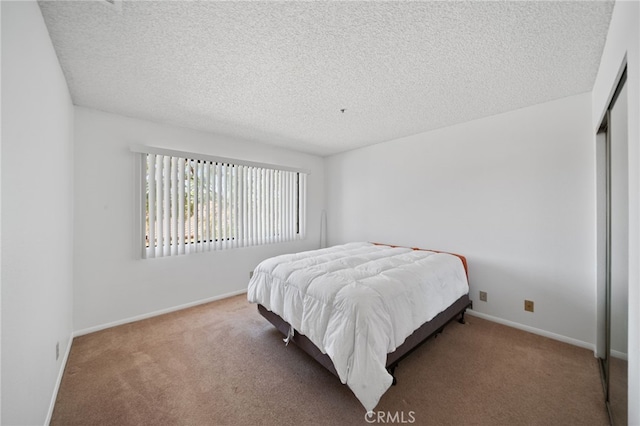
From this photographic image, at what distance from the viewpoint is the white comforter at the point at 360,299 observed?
1.46m

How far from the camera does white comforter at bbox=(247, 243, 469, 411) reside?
146 centimetres

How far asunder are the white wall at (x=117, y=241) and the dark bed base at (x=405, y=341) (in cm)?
138

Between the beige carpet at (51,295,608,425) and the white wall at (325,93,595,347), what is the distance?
1.45 ft

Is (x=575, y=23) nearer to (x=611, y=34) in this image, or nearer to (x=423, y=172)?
(x=611, y=34)

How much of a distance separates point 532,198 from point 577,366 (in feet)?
5.07

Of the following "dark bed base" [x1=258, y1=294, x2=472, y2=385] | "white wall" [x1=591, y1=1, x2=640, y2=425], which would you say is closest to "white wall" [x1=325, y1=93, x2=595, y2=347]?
"dark bed base" [x1=258, y1=294, x2=472, y2=385]

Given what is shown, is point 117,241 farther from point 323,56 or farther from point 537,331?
point 537,331

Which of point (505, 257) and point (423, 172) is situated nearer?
point (505, 257)

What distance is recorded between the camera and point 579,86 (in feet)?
7.09

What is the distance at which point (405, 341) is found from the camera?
1833mm

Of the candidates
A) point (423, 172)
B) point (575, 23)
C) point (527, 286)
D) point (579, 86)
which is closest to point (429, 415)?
point (527, 286)

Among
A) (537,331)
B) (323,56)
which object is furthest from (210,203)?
(537,331)

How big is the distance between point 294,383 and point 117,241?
100 inches

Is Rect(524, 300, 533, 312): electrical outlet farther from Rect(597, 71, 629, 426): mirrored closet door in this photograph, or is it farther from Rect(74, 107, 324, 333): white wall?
Rect(74, 107, 324, 333): white wall
